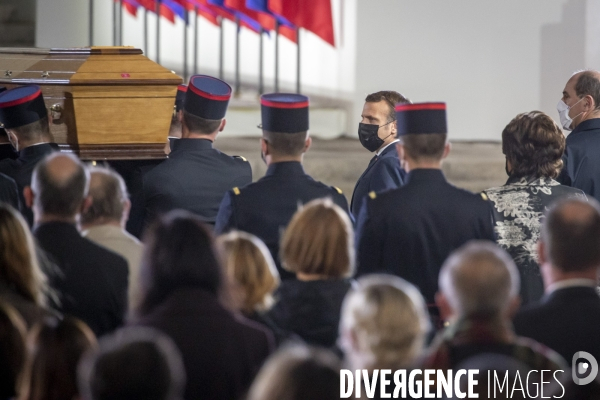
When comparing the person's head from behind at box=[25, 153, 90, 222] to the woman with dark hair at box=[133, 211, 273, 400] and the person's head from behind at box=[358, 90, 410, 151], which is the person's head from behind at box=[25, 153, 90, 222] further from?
the person's head from behind at box=[358, 90, 410, 151]

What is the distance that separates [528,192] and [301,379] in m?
1.76

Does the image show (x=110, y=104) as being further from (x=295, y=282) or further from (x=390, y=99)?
(x=295, y=282)

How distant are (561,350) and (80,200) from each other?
1180 millimetres

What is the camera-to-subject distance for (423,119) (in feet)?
9.24

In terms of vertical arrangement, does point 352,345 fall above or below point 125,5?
below

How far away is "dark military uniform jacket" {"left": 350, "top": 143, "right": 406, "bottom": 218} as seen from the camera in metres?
3.55

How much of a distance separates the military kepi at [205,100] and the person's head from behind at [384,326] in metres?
1.84

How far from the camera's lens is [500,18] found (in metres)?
7.59

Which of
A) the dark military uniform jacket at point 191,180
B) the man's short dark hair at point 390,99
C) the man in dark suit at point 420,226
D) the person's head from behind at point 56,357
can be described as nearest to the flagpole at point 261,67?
the man's short dark hair at point 390,99

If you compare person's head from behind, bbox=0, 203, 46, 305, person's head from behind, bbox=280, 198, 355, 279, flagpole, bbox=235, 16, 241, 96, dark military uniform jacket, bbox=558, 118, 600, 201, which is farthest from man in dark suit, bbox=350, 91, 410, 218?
flagpole, bbox=235, 16, 241, 96

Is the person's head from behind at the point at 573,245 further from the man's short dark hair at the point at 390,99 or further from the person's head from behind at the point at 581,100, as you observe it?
the person's head from behind at the point at 581,100

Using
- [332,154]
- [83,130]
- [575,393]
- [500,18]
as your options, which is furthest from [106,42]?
[575,393]

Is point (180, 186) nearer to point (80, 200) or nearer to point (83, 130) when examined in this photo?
point (83, 130)

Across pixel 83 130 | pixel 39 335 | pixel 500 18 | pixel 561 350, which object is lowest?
pixel 561 350
